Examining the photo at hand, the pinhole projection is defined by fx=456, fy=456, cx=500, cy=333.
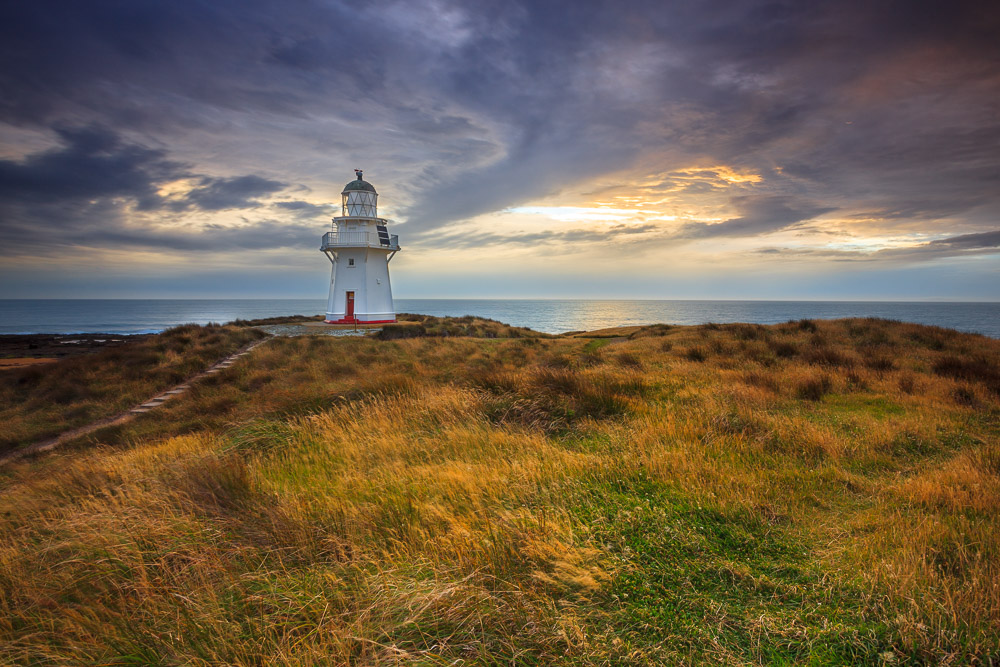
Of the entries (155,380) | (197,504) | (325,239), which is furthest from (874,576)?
(325,239)

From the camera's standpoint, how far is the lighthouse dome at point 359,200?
3662cm

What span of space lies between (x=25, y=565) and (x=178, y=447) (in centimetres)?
395

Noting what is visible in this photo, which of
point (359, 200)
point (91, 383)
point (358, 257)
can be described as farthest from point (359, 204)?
point (91, 383)

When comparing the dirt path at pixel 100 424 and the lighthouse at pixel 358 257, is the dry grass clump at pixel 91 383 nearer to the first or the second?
the dirt path at pixel 100 424

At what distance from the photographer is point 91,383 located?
54.8 ft

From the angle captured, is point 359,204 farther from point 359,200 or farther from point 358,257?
point 358,257

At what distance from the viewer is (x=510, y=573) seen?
3344 mm

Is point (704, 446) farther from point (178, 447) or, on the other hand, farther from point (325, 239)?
point (325, 239)

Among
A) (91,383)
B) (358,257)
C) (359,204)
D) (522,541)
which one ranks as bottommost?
(91,383)

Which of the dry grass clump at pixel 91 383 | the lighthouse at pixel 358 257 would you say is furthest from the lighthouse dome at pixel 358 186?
the dry grass clump at pixel 91 383

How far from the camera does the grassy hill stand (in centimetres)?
281

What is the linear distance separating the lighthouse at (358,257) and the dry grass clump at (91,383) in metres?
13.6

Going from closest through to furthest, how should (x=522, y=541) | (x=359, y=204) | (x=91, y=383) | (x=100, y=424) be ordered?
(x=522, y=541), (x=100, y=424), (x=91, y=383), (x=359, y=204)

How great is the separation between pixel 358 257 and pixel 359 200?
15.0ft
